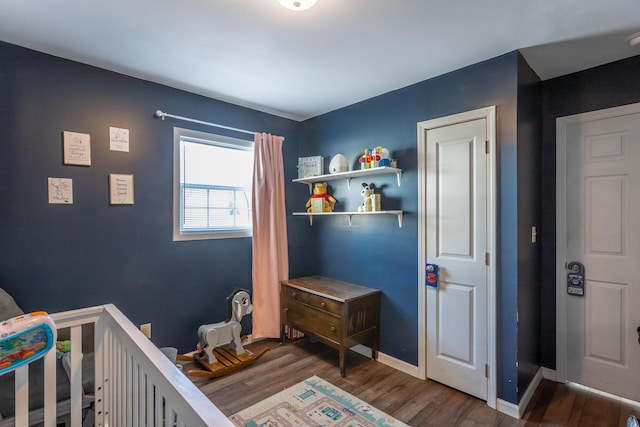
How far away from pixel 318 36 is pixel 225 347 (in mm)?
2678

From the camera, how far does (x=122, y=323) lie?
4.73 ft

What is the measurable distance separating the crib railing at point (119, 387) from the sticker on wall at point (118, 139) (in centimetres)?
128

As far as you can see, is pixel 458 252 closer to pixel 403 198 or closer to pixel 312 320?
pixel 403 198

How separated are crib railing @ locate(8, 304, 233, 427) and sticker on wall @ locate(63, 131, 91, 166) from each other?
1130mm

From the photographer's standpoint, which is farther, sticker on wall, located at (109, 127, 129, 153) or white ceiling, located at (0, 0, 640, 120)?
sticker on wall, located at (109, 127, 129, 153)

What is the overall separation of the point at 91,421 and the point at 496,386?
8.07 feet

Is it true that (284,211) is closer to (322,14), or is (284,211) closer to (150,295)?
(150,295)

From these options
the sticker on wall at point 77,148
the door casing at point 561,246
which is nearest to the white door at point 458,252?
the door casing at point 561,246

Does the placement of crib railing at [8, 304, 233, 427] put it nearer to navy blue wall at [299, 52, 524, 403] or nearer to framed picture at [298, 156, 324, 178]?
navy blue wall at [299, 52, 524, 403]

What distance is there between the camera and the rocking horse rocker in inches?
97.2

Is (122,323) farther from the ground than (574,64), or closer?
closer

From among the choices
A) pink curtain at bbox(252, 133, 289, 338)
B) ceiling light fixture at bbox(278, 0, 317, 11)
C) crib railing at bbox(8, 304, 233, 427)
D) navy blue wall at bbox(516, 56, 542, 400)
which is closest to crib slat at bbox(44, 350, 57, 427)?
crib railing at bbox(8, 304, 233, 427)

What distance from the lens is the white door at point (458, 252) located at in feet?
6.98

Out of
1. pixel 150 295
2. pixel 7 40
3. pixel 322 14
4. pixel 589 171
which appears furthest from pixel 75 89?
pixel 589 171
